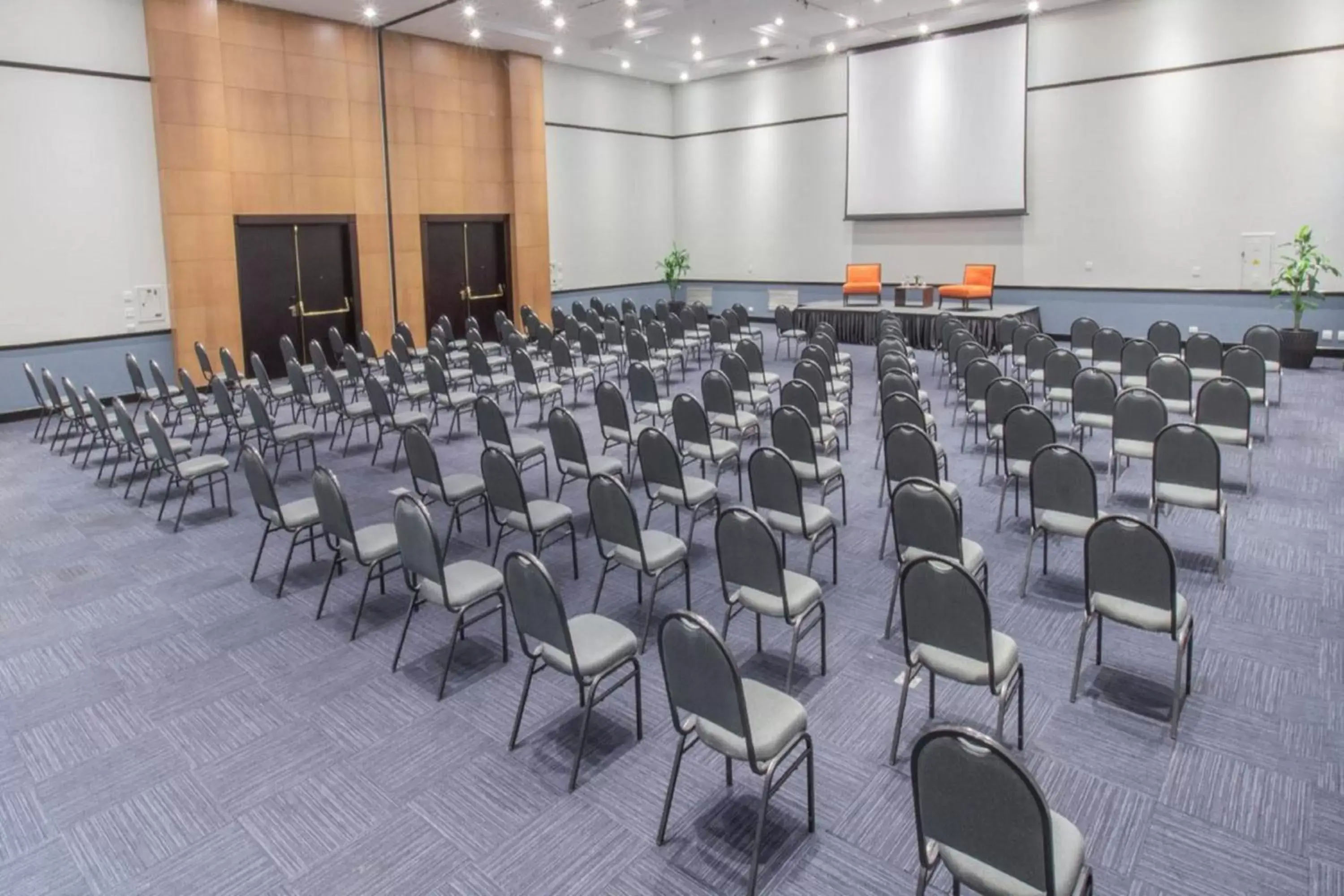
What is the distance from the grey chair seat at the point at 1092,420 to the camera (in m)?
7.19

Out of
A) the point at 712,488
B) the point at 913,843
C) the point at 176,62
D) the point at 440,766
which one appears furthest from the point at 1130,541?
the point at 176,62

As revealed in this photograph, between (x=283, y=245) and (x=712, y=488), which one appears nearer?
(x=712, y=488)

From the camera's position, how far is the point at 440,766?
378cm

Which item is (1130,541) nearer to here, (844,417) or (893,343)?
(844,417)

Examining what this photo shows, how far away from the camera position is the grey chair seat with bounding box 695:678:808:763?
9.84 ft

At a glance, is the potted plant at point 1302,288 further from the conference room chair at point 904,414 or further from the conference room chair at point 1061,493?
the conference room chair at point 1061,493

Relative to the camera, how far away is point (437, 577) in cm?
422

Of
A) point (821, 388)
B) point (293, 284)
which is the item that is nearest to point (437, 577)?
point (821, 388)

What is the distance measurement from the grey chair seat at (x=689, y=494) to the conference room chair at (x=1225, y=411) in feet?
11.8

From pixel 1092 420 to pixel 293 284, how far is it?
11.4 meters

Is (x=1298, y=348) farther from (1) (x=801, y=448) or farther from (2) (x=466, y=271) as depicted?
(2) (x=466, y=271)

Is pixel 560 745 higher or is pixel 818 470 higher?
pixel 818 470

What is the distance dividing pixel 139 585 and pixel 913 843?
16.6 feet

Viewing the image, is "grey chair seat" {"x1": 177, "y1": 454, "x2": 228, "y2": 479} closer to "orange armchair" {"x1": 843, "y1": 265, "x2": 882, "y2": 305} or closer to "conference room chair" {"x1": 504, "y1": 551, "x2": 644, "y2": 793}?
"conference room chair" {"x1": 504, "y1": 551, "x2": 644, "y2": 793}
